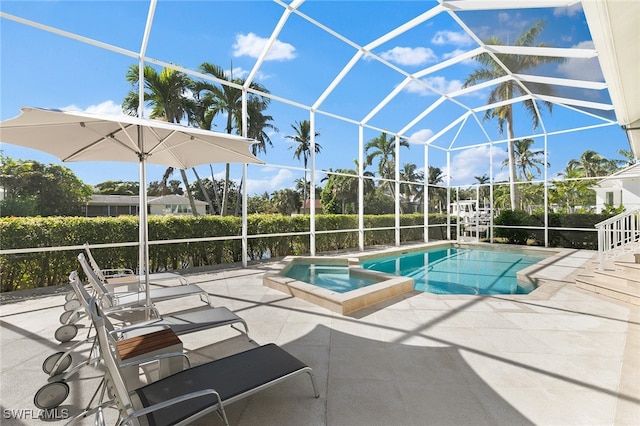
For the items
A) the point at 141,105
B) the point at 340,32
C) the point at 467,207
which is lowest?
the point at 467,207

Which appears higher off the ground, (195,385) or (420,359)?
(195,385)

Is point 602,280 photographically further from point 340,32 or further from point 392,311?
point 340,32

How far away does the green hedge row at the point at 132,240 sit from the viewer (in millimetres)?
5195

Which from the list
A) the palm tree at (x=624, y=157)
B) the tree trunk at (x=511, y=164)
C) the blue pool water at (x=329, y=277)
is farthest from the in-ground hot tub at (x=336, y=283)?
the palm tree at (x=624, y=157)

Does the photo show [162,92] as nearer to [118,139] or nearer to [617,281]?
[118,139]

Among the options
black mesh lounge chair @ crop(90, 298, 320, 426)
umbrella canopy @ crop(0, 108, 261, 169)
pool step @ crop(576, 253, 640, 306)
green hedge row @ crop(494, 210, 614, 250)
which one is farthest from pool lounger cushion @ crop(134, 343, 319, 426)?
green hedge row @ crop(494, 210, 614, 250)

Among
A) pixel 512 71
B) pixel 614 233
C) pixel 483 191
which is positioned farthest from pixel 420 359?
pixel 483 191

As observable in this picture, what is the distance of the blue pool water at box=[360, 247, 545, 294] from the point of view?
682 cm

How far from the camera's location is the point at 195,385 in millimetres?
1905

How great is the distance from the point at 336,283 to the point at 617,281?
5161mm

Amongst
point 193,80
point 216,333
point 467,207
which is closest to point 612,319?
point 216,333

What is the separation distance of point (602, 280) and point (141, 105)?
30.4 feet

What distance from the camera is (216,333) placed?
3482 mm

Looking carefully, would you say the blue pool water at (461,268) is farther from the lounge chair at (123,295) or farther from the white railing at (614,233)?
the lounge chair at (123,295)
